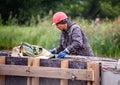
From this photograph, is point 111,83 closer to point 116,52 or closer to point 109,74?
point 109,74

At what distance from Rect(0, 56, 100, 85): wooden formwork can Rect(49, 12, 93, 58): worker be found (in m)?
1.38

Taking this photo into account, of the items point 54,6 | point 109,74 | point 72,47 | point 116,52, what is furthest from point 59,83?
point 54,6

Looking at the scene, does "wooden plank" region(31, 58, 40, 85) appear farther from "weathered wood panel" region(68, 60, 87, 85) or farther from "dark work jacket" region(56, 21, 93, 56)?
"dark work jacket" region(56, 21, 93, 56)

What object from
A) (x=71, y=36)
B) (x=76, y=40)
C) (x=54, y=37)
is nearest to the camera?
(x=76, y=40)

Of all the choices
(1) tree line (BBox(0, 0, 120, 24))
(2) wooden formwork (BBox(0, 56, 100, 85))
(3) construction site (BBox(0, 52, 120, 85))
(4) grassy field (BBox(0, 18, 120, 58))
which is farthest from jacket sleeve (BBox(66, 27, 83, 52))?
(1) tree line (BBox(0, 0, 120, 24))

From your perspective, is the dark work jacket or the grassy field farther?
the grassy field

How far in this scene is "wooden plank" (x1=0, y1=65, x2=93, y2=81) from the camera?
5.79m

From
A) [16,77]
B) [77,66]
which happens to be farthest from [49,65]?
[16,77]

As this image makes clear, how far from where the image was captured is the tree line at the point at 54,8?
106 ft

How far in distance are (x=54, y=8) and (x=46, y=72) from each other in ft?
98.7

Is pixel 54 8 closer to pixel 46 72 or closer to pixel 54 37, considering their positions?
pixel 54 37

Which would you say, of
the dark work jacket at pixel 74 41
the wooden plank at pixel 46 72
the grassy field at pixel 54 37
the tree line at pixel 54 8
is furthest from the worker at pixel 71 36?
the tree line at pixel 54 8

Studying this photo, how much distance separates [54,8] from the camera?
35.9 metres

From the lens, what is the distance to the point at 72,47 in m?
7.61
